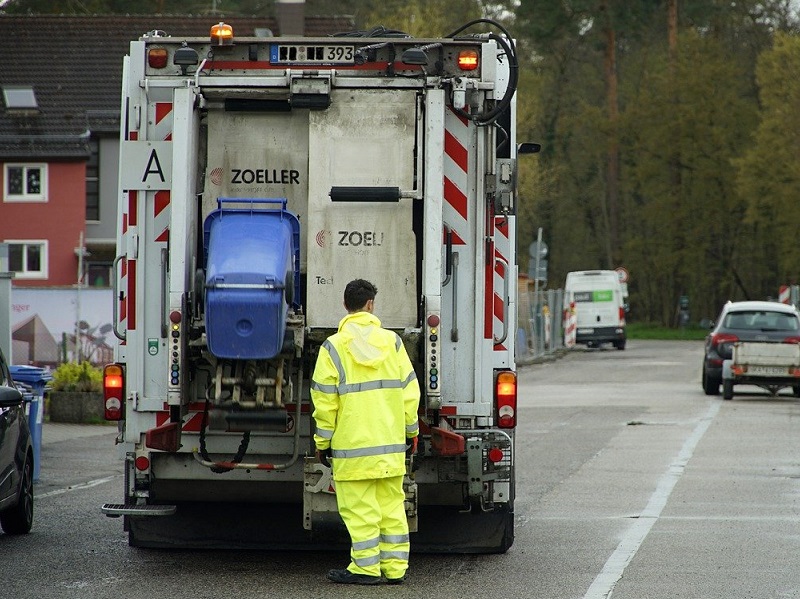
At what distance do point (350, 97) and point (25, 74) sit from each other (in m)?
42.8

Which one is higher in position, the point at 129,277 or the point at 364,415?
the point at 129,277

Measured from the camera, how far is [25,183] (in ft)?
156

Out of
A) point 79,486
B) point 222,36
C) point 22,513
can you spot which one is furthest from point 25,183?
point 222,36

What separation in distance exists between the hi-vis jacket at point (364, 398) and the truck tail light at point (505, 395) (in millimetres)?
670

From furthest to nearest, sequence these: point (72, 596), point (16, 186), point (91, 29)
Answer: point (91, 29), point (16, 186), point (72, 596)

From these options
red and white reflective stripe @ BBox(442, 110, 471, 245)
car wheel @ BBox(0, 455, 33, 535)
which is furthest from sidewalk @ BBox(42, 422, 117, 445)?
red and white reflective stripe @ BBox(442, 110, 471, 245)

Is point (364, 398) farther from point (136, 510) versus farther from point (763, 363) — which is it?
point (763, 363)

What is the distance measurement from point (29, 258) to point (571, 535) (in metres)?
38.0

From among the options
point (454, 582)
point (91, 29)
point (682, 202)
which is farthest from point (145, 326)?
point (682, 202)

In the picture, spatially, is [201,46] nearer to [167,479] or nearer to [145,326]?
[145,326]

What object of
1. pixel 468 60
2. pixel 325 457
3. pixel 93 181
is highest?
pixel 93 181

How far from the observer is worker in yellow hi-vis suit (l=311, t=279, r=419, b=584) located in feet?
28.3

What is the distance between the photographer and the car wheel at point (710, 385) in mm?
27953

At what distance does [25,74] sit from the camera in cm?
4994
